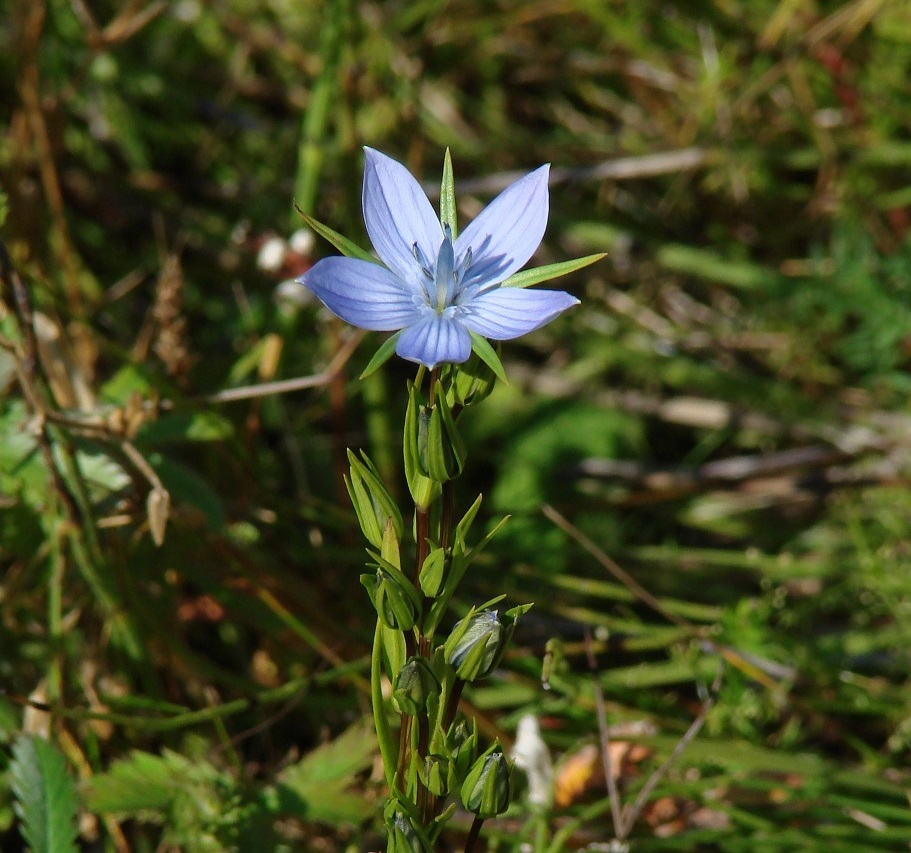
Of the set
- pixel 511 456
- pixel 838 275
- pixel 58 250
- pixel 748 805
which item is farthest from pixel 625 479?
pixel 58 250

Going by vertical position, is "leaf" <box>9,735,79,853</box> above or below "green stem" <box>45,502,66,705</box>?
below

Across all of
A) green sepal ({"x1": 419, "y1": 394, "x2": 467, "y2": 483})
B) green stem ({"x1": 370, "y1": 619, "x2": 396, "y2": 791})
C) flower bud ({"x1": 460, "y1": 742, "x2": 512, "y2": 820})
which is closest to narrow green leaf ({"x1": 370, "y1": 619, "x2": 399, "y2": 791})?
green stem ({"x1": 370, "y1": 619, "x2": 396, "y2": 791})

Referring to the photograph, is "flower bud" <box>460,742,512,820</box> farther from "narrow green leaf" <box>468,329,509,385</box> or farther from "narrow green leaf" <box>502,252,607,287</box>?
"narrow green leaf" <box>502,252,607,287</box>

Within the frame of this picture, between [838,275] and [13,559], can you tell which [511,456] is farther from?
[13,559]

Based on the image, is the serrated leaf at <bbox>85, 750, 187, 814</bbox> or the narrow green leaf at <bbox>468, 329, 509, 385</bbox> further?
the serrated leaf at <bbox>85, 750, 187, 814</bbox>

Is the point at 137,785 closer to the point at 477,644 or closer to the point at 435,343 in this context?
the point at 477,644
